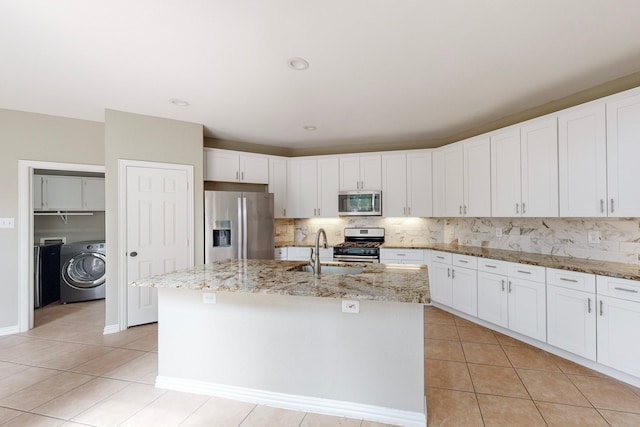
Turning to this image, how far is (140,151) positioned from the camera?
3541 mm

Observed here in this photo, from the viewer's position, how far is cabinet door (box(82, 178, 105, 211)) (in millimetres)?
4902

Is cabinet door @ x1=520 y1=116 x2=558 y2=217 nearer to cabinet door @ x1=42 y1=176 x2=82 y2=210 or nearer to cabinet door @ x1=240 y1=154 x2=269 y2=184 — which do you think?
cabinet door @ x1=240 y1=154 x2=269 y2=184

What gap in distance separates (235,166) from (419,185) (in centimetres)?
275

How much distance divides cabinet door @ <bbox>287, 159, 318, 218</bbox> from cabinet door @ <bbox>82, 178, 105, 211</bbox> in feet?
10.2

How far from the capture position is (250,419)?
6.34 ft

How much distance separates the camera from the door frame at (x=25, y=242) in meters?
3.46

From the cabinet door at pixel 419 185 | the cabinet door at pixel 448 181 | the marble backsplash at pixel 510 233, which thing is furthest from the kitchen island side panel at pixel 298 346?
the cabinet door at pixel 419 185

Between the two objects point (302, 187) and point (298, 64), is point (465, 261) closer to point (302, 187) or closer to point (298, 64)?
point (302, 187)

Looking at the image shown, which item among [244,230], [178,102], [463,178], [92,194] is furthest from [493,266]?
[92,194]

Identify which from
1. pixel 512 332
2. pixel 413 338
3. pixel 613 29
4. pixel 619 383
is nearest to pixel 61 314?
pixel 413 338

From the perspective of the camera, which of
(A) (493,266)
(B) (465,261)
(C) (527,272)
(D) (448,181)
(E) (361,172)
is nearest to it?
(C) (527,272)

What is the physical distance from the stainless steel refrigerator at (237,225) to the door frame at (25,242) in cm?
191

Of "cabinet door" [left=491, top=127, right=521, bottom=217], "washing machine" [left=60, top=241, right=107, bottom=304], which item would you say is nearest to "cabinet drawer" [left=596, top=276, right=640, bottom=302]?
"cabinet door" [left=491, top=127, right=521, bottom=217]

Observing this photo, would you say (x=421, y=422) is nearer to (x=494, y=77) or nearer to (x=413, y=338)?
(x=413, y=338)
